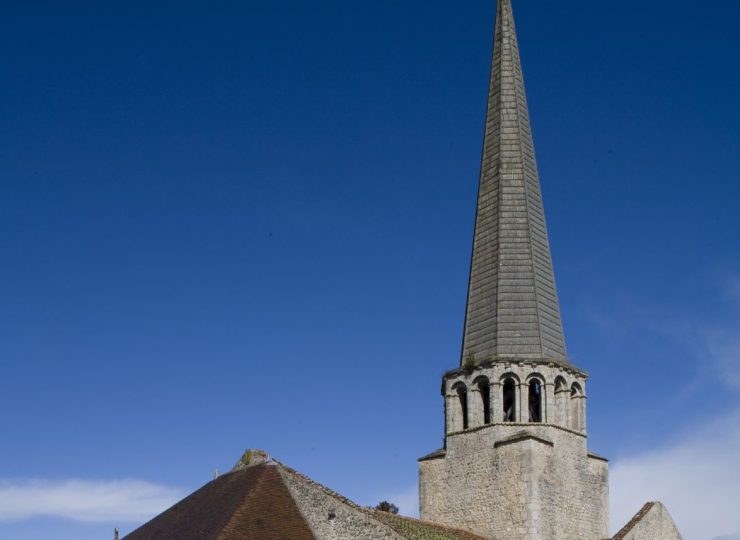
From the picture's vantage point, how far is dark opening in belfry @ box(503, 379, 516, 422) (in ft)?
105

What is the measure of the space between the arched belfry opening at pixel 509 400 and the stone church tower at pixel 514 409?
36mm

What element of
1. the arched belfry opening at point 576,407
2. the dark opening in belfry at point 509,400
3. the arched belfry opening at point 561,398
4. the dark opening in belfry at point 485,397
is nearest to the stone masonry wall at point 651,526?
the arched belfry opening at point 576,407

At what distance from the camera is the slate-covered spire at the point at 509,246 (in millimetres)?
32531

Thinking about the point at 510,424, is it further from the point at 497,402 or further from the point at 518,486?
the point at 518,486

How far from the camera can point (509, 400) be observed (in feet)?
107

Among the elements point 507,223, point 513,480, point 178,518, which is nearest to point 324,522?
point 178,518

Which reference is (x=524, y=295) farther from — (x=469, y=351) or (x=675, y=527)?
(x=675, y=527)

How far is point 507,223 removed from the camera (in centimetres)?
3441

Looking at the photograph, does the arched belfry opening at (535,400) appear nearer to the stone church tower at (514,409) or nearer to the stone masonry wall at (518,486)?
the stone church tower at (514,409)

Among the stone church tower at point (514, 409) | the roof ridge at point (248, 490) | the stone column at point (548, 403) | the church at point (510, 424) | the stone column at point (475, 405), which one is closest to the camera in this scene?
the roof ridge at point (248, 490)

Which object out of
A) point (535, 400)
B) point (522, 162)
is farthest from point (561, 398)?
point (522, 162)

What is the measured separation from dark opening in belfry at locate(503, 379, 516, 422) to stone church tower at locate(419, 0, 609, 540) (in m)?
0.04

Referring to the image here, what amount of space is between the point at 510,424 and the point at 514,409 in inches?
29.0

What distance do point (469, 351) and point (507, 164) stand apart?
6.41 meters
